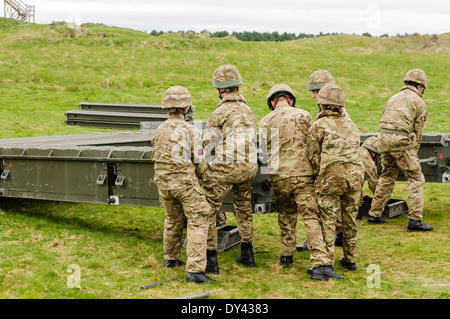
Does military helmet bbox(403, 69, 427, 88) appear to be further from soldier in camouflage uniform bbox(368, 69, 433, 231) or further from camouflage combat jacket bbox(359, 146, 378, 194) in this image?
camouflage combat jacket bbox(359, 146, 378, 194)

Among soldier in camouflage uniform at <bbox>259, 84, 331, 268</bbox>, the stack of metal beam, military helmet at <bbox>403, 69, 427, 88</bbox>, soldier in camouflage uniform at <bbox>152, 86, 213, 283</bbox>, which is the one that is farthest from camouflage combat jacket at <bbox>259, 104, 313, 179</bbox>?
the stack of metal beam

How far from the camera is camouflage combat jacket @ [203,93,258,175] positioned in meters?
6.30

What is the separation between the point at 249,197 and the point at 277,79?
20565mm

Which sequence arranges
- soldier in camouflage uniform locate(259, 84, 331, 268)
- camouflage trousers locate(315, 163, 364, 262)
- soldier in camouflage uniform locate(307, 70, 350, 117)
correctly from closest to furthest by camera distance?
camouflage trousers locate(315, 163, 364, 262) → soldier in camouflage uniform locate(259, 84, 331, 268) → soldier in camouflage uniform locate(307, 70, 350, 117)

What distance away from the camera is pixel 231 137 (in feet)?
20.8

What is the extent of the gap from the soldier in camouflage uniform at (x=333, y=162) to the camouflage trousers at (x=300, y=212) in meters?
0.09

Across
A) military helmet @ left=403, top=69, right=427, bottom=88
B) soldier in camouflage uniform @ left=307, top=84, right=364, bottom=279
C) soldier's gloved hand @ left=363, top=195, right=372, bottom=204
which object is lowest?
soldier's gloved hand @ left=363, top=195, right=372, bottom=204

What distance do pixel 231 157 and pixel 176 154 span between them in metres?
0.66

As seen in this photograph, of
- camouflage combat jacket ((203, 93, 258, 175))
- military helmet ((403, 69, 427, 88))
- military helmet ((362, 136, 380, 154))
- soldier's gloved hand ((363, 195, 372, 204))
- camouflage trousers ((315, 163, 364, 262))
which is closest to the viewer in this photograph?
camouflage trousers ((315, 163, 364, 262))

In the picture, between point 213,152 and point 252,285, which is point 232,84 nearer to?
point 213,152

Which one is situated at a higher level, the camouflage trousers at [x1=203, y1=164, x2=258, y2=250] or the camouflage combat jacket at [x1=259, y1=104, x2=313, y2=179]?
the camouflage combat jacket at [x1=259, y1=104, x2=313, y2=179]

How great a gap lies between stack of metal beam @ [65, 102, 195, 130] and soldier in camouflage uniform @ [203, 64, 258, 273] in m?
9.05

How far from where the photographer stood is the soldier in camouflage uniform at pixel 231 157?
20.6 ft

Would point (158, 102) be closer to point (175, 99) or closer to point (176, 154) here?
point (175, 99)
